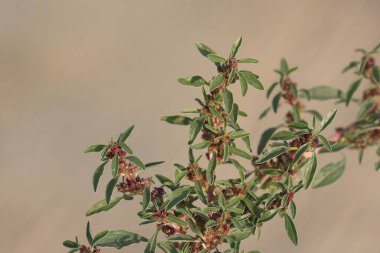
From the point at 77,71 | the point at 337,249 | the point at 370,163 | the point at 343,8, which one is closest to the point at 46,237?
the point at 77,71

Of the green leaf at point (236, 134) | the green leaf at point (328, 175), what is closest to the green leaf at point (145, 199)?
the green leaf at point (236, 134)

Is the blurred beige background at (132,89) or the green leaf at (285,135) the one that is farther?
the blurred beige background at (132,89)

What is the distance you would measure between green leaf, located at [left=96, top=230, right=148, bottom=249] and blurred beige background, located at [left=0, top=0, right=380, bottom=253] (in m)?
2.63

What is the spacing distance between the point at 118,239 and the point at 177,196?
24cm

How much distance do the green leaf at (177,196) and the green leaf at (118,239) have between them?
0.20m

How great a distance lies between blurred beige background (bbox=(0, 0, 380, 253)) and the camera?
4262 millimetres

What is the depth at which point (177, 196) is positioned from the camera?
141cm

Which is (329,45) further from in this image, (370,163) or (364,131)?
(364,131)

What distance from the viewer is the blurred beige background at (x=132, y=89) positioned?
168 inches

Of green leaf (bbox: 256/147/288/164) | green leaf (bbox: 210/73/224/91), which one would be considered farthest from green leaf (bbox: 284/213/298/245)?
green leaf (bbox: 210/73/224/91)

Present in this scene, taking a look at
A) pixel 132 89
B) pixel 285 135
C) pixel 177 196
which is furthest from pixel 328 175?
pixel 132 89

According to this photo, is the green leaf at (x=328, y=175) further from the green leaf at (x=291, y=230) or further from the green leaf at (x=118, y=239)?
the green leaf at (x=118, y=239)

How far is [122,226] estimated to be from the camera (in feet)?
13.8

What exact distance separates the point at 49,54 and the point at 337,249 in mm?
3119
